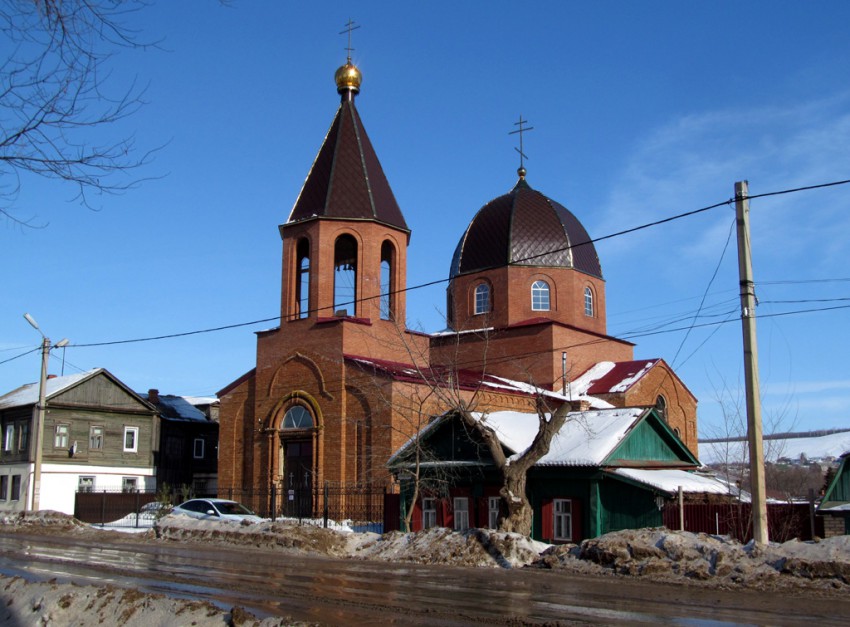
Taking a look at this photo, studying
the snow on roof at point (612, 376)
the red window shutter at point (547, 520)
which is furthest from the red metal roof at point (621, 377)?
the red window shutter at point (547, 520)

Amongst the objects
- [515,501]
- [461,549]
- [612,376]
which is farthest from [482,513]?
[612,376]

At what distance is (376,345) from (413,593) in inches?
753

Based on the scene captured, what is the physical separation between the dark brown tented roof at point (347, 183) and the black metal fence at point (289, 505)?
9.13 metres

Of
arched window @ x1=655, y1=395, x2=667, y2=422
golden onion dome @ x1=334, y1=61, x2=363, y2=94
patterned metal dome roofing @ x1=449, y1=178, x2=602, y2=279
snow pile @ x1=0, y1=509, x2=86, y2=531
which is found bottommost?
snow pile @ x1=0, y1=509, x2=86, y2=531

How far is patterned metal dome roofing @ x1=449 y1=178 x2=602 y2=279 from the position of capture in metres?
36.7

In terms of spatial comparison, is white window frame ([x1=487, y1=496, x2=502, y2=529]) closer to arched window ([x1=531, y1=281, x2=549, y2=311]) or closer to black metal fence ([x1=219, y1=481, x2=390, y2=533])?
black metal fence ([x1=219, y1=481, x2=390, y2=533])

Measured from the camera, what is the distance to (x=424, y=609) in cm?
1005

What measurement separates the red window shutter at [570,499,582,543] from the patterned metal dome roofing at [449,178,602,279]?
16986mm

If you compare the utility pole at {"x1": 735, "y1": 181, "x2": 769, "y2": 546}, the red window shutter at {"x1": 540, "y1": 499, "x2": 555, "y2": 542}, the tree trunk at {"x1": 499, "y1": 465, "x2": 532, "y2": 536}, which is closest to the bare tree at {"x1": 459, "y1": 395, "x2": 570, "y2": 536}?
the tree trunk at {"x1": 499, "y1": 465, "x2": 532, "y2": 536}

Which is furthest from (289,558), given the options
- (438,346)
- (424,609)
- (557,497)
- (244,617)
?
(438,346)

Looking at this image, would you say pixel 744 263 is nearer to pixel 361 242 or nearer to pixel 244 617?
pixel 244 617

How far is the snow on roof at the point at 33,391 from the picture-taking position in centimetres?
Answer: 3756

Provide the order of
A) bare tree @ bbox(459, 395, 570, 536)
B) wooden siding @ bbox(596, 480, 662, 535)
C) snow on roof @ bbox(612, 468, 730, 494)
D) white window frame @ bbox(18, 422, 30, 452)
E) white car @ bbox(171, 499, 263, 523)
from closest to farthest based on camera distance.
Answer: bare tree @ bbox(459, 395, 570, 536)
snow on roof @ bbox(612, 468, 730, 494)
wooden siding @ bbox(596, 480, 662, 535)
white car @ bbox(171, 499, 263, 523)
white window frame @ bbox(18, 422, 30, 452)

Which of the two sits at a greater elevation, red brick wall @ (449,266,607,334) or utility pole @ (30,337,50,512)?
red brick wall @ (449,266,607,334)
